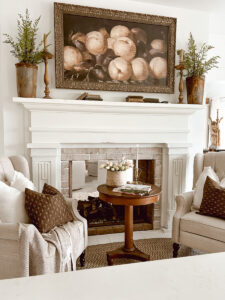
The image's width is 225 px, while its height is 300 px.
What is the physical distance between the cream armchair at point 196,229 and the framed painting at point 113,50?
132cm

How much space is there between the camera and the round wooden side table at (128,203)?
2135 mm

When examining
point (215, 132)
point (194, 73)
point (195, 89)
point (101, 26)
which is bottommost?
point (215, 132)

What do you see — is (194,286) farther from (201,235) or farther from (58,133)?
(58,133)

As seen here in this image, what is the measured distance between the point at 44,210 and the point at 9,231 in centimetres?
35

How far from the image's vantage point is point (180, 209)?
96.7 inches

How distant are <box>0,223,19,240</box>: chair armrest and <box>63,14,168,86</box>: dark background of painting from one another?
2.02m

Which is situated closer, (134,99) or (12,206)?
(12,206)

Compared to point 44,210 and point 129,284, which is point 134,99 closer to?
point 44,210

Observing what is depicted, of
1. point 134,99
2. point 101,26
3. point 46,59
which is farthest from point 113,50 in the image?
point 46,59

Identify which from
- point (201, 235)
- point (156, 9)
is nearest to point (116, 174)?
point (201, 235)

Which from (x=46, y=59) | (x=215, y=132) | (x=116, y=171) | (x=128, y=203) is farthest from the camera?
(x=215, y=132)

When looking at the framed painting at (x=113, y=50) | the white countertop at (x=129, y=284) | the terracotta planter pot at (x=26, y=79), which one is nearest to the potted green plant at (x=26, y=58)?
the terracotta planter pot at (x=26, y=79)

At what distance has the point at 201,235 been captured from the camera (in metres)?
2.24

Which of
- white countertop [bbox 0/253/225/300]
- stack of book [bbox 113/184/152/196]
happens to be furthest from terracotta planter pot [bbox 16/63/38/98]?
white countertop [bbox 0/253/225/300]
